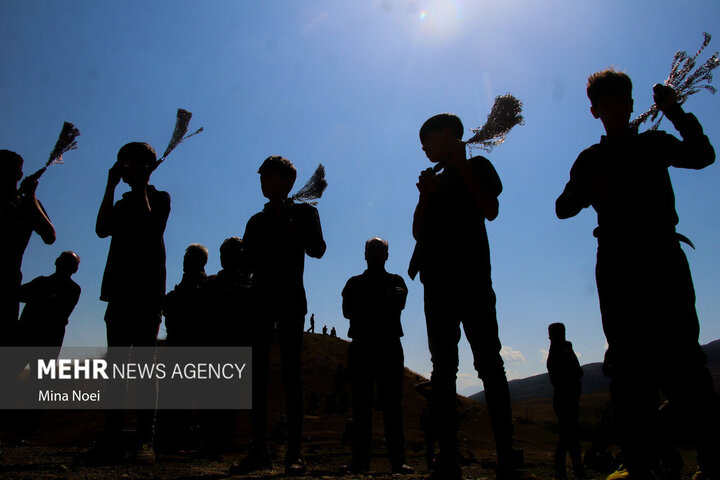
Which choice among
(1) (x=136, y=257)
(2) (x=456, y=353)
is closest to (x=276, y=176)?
(1) (x=136, y=257)

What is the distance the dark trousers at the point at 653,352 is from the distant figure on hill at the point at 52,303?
7.24 metres

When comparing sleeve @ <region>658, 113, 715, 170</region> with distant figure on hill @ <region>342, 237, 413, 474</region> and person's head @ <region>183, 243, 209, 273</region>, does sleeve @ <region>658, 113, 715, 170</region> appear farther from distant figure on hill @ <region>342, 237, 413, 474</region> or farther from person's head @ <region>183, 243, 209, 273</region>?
person's head @ <region>183, 243, 209, 273</region>

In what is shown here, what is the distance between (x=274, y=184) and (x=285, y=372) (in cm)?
159

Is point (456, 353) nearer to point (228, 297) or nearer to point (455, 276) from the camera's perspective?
point (455, 276)

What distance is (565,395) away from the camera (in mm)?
6559

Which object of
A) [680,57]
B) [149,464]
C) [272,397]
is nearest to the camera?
[680,57]

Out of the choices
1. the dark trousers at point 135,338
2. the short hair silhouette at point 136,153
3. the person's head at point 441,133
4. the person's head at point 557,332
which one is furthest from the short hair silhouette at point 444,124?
the person's head at point 557,332

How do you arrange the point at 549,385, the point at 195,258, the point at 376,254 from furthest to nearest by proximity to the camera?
the point at 549,385 → the point at 195,258 → the point at 376,254

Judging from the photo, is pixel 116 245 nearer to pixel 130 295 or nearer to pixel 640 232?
pixel 130 295

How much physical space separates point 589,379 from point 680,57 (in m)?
98.4

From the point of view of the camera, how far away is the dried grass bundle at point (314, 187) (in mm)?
4590

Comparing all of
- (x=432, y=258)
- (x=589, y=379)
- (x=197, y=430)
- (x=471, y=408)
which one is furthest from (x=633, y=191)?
(x=589, y=379)

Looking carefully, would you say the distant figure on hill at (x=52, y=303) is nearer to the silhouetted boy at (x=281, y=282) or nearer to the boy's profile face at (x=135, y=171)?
the boy's profile face at (x=135, y=171)

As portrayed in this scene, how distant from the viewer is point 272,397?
59.2 feet
